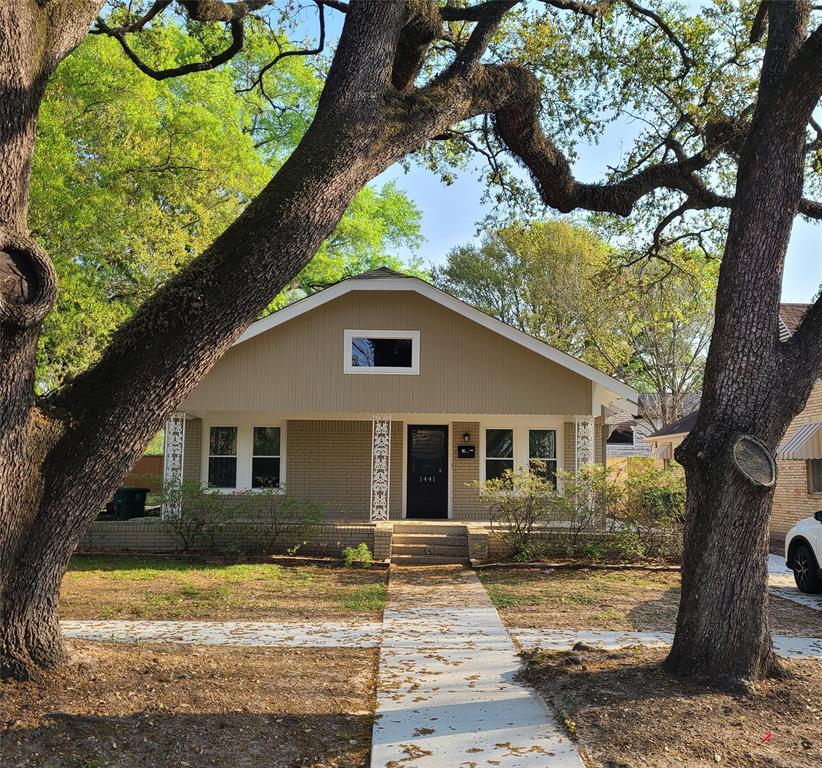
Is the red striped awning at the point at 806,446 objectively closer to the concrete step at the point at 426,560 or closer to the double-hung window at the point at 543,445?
the double-hung window at the point at 543,445

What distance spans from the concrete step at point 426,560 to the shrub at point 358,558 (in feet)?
2.02

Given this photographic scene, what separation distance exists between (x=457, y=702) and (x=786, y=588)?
8.41m

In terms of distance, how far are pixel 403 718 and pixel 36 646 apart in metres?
2.46

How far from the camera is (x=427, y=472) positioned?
1753 centimetres

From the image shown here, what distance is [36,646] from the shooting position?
4.70m

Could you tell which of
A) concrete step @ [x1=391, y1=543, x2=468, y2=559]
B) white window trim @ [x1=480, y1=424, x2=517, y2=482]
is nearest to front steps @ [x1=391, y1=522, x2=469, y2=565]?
concrete step @ [x1=391, y1=543, x2=468, y2=559]

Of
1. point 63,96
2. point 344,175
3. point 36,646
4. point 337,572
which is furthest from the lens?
point 63,96

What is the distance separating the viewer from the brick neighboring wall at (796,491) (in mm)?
17656

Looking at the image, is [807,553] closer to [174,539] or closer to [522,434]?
[522,434]

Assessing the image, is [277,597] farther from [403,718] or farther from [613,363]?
[613,363]

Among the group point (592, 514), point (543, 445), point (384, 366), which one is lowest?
point (592, 514)

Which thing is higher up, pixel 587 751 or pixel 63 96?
pixel 63 96

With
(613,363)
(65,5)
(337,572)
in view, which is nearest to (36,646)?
(65,5)

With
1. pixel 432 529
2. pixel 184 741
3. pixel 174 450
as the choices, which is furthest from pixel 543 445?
pixel 184 741
